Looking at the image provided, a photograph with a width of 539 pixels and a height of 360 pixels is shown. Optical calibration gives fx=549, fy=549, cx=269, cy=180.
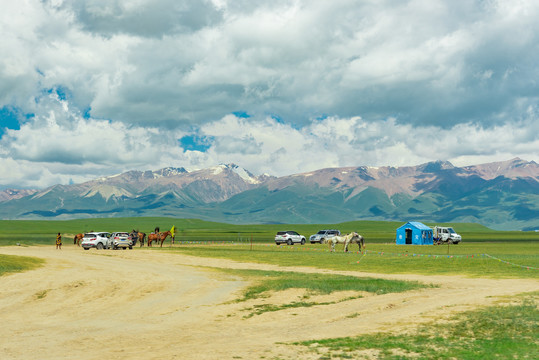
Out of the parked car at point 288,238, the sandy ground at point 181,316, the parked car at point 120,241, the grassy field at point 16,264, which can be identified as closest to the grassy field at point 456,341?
the sandy ground at point 181,316

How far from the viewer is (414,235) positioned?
97.8 metres

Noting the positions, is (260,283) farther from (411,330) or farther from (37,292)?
(411,330)

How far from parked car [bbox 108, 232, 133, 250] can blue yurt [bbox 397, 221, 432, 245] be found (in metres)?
47.5

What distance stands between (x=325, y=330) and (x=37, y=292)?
17604mm

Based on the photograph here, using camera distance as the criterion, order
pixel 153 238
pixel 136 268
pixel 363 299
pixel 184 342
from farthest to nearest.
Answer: pixel 153 238, pixel 136 268, pixel 363 299, pixel 184 342

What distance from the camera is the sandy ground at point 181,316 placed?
16281 mm

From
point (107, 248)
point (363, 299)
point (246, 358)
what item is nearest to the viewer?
point (246, 358)

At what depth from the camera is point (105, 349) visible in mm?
16266

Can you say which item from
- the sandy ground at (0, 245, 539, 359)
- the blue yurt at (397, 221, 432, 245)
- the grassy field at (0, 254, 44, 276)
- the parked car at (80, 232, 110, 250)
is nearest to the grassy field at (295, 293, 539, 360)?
the sandy ground at (0, 245, 539, 359)

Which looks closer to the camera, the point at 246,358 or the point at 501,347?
the point at 246,358

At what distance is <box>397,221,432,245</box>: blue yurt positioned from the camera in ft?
320

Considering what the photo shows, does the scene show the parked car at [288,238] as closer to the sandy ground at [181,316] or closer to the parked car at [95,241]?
the parked car at [95,241]

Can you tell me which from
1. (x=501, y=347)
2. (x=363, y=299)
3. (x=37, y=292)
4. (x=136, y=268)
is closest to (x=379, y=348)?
(x=501, y=347)

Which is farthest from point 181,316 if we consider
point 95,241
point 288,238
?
point 288,238
